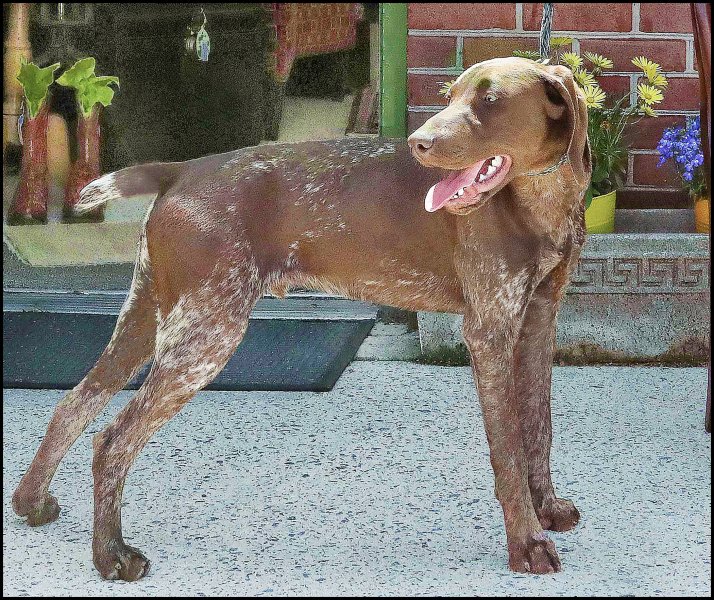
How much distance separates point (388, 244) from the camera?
Answer: 320 centimetres

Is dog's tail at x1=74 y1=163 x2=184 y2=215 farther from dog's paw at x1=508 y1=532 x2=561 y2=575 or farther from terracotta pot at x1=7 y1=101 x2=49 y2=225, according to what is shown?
terracotta pot at x1=7 y1=101 x2=49 y2=225

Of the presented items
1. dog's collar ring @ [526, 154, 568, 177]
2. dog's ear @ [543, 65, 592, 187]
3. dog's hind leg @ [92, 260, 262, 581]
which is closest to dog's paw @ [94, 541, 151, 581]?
dog's hind leg @ [92, 260, 262, 581]

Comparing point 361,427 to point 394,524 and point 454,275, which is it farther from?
point 454,275

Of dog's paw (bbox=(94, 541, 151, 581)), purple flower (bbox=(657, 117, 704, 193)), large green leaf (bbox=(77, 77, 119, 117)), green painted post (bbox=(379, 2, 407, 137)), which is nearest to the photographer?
dog's paw (bbox=(94, 541, 151, 581))

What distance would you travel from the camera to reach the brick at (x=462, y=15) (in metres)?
5.39

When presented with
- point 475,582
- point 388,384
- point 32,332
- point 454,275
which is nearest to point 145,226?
point 454,275

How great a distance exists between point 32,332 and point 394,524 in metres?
2.80

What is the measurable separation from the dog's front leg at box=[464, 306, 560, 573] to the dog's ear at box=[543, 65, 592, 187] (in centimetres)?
46

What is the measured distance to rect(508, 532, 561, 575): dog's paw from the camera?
3.09 metres

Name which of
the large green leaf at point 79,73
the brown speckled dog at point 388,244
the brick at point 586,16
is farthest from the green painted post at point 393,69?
the brown speckled dog at point 388,244

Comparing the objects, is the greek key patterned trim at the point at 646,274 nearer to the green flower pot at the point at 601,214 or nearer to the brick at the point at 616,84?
the green flower pot at the point at 601,214

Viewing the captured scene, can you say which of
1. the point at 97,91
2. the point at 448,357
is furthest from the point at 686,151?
the point at 97,91

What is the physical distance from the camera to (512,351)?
3.12 metres

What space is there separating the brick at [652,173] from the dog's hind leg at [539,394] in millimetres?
2354
